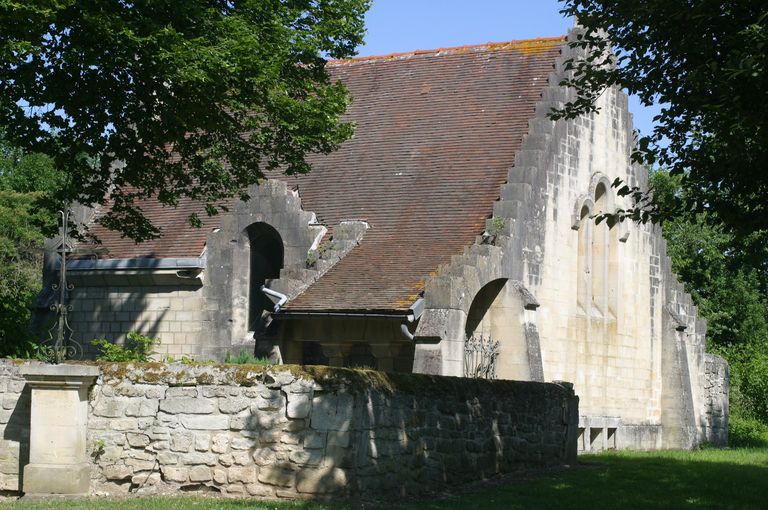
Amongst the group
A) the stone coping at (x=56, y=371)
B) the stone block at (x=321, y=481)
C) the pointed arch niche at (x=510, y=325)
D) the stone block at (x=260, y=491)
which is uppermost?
the pointed arch niche at (x=510, y=325)

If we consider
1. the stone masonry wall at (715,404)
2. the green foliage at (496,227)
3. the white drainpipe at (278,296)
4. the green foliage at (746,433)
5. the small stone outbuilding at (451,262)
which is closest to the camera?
the small stone outbuilding at (451,262)

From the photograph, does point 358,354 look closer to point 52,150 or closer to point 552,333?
point 552,333

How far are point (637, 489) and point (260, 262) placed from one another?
1152 cm

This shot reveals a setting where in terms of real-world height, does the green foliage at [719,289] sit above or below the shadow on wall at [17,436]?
above

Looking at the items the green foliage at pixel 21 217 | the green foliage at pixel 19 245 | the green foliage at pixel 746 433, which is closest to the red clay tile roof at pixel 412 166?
the green foliage at pixel 746 433

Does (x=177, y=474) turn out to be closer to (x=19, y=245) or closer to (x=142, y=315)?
(x=142, y=315)

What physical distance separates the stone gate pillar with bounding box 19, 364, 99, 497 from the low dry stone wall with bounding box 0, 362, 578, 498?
187 mm

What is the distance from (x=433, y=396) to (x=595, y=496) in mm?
2262

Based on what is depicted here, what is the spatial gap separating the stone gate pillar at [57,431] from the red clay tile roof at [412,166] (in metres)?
→ 7.68

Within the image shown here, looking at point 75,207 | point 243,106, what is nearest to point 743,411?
point 75,207

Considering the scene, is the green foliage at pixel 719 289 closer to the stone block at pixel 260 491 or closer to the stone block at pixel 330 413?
the stone block at pixel 330 413

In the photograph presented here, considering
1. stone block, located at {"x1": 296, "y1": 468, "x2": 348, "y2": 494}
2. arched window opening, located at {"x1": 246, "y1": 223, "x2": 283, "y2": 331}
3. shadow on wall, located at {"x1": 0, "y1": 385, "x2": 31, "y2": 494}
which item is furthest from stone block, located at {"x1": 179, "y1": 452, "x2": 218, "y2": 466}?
arched window opening, located at {"x1": 246, "y1": 223, "x2": 283, "y2": 331}

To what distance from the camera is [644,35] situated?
1214 cm

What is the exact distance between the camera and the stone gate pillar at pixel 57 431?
1211 centimetres
